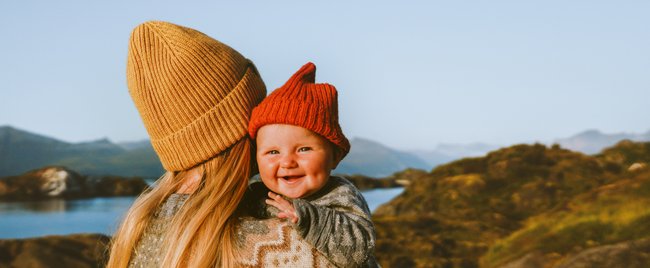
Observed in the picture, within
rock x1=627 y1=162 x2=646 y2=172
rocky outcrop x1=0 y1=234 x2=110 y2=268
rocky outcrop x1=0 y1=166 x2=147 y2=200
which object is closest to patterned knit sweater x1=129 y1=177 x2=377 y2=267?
rocky outcrop x1=0 y1=234 x2=110 y2=268

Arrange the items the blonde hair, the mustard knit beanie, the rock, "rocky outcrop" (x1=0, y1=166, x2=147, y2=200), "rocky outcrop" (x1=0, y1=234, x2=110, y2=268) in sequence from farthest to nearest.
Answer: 1. "rocky outcrop" (x1=0, y1=166, x2=147, y2=200)
2. the rock
3. "rocky outcrop" (x1=0, y1=234, x2=110, y2=268)
4. the mustard knit beanie
5. the blonde hair

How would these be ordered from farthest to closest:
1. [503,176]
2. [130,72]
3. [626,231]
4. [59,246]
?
[503,176] < [59,246] < [626,231] < [130,72]

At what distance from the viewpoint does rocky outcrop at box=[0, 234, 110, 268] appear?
8.76m

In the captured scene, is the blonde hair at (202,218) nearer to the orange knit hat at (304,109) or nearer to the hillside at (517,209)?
the orange knit hat at (304,109)

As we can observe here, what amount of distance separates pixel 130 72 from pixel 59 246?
604 centimetres

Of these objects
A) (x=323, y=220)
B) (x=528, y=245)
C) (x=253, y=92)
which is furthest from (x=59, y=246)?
(x=323, y=220)

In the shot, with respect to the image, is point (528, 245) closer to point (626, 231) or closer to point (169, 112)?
point (626, 231)

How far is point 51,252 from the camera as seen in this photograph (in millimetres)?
8820

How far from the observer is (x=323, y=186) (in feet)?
10.3

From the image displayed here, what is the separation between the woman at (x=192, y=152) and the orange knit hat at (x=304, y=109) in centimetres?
27

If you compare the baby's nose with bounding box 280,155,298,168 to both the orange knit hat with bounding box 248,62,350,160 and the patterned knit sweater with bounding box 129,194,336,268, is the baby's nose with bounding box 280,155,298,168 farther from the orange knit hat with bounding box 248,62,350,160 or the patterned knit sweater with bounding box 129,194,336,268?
the patterned knit sweater with bounding box 129,194,336,268

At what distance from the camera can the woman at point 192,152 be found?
3.10 meters

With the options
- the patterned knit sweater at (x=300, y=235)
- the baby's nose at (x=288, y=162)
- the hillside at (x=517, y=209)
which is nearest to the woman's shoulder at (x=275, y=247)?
the patterned knit sweater at (x=300, y=235)

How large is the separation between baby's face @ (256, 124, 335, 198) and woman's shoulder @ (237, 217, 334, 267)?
16cm
